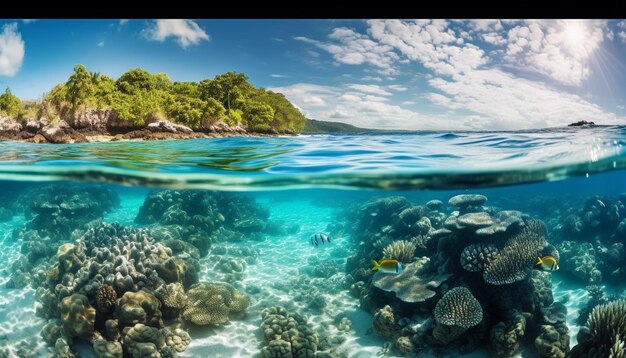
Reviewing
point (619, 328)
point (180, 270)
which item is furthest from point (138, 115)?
point (619, 328)

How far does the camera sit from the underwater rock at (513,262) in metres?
7.52

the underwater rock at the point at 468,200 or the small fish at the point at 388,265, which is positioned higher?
the underwater rock at the point at 468,200

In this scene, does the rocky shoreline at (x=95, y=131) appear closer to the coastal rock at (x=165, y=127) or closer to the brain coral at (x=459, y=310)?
the coastal rock at (x=165, y=127)

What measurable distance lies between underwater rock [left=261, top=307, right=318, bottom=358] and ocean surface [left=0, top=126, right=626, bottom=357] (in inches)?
1.3

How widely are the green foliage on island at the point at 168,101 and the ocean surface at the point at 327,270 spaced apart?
611cm

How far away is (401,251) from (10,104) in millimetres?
22255

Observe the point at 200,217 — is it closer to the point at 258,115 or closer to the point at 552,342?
the point at 258,115

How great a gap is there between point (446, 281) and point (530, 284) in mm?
1852

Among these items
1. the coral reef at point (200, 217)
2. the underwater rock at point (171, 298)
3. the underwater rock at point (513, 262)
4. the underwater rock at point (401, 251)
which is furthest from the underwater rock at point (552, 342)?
the coral reef at point (200, 217)

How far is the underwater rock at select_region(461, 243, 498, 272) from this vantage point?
7.81 meters

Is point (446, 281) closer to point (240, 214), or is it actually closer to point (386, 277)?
point (386, 277)

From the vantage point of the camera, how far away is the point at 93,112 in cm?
1931

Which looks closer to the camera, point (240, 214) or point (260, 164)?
point (260, 164)
